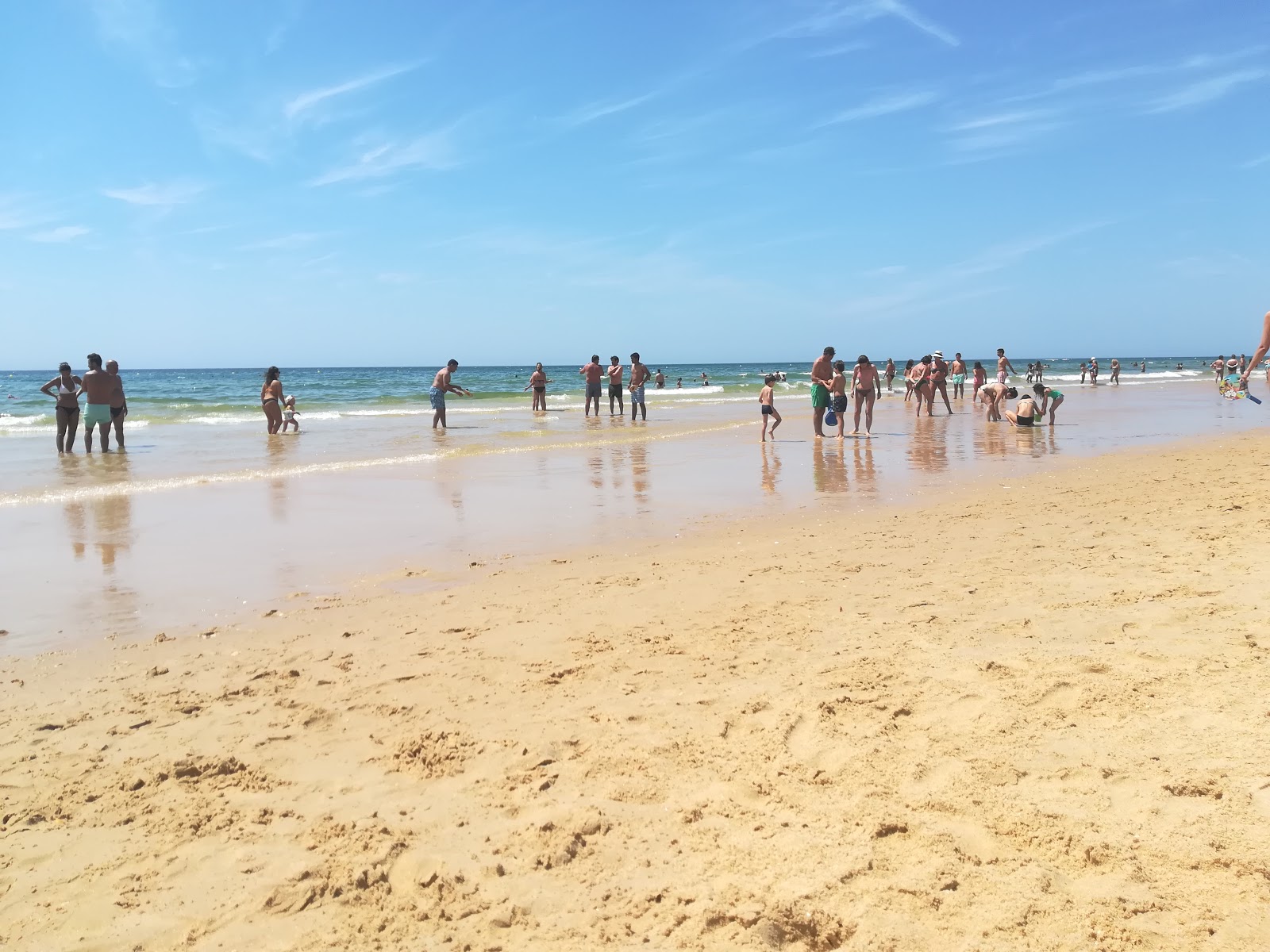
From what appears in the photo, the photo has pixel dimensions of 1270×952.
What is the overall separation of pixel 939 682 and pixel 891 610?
1231 mm

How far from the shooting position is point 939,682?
3.98 metres

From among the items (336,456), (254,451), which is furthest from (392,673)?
(254,451)

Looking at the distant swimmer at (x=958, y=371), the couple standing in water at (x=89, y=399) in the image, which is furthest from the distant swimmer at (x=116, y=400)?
the distant swimmer at (x=958, y=371)

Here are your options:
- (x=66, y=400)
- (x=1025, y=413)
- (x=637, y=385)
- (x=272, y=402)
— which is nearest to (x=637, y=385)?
(x=637, y=385)

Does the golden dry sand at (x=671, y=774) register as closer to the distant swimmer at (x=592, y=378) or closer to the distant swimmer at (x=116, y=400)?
the distant swimmer at (x=116, y=400)

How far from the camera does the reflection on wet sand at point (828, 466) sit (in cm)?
1085

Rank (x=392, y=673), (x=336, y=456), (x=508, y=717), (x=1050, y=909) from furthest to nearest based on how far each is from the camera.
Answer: (x=336, y=456)
(x=392, y=673)
(x=508, y=717)
(x=1050, y=909)

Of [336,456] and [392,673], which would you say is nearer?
[392,673]

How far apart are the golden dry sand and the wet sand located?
138 centimetres

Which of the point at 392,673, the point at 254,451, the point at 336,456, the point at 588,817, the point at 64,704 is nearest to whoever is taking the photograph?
the point at 588,817

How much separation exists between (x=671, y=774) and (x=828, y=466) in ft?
33.1

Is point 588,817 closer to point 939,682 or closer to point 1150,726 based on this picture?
point 939,682

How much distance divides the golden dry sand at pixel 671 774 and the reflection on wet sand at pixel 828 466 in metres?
5.08

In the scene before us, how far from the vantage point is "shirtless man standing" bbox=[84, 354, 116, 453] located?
15992 millimetres
